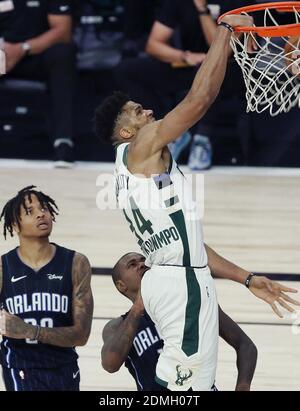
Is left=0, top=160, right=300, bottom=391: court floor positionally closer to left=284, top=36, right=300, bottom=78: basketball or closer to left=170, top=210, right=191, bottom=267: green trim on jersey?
left=170, top=210, right=191, bottom=267: green trim on jersey

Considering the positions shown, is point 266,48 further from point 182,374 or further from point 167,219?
point 182,374

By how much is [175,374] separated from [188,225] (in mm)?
578

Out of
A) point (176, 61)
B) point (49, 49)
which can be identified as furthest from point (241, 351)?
point (49, 49)

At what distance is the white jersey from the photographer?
4.65 metres

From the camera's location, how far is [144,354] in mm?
4773

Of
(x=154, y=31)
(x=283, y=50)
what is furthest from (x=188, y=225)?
(x=154, y=31)

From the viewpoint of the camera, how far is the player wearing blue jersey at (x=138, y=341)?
466 cm

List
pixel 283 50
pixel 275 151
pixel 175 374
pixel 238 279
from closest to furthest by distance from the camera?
pixel 175 374
pixel 238 279
pixel 283 50
pixel 275 151

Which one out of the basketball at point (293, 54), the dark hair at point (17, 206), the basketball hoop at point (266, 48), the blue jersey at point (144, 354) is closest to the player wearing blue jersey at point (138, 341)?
the blue jersey at point (144, 354)

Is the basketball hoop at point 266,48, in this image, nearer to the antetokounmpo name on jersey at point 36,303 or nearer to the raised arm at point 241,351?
the raised arm at point 241,351

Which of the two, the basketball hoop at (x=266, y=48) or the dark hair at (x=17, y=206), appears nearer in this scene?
the basketball hoop at (x=266, y=48)

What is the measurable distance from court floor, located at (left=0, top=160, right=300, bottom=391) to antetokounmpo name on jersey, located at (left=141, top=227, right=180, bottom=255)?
123 cm
